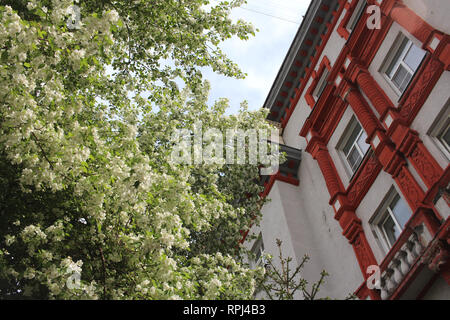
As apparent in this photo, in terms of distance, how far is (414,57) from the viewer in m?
13.4

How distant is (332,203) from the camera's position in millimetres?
14828

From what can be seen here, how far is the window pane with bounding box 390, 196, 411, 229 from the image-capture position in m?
11.7

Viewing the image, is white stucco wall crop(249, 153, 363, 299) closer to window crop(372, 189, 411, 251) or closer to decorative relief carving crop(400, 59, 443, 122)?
window crop(372, 189, 411, 251)

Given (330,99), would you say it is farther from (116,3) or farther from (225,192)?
(116,3)

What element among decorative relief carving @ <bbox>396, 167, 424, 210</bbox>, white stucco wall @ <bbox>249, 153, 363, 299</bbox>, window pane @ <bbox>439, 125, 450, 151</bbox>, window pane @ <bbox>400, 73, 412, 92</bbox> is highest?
window pane @ <bbox>400, 73, 412, 92</bbox>

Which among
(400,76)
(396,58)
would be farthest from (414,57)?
(396,58)

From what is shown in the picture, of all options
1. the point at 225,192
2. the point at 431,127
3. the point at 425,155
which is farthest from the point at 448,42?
the point at 225,192

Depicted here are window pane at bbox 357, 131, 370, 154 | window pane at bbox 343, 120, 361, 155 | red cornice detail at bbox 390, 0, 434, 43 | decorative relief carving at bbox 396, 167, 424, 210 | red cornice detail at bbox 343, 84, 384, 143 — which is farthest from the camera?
window pane at bbox 343, 120, 361, 155

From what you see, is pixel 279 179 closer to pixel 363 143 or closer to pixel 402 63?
pixel 363 143

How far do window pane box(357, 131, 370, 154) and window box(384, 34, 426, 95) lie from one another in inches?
83.8

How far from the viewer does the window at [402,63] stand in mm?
13250

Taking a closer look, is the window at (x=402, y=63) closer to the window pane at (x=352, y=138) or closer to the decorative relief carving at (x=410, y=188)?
the window pane at (x=352, y=138)

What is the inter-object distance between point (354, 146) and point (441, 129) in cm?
456

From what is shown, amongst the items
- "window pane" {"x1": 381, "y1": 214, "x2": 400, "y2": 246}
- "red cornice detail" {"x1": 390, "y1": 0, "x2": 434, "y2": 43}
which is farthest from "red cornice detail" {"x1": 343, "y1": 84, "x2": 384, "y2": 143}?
"red cornice detail" {"x1": 390, "y1": 0, "x2": 434, "y2": 43}
